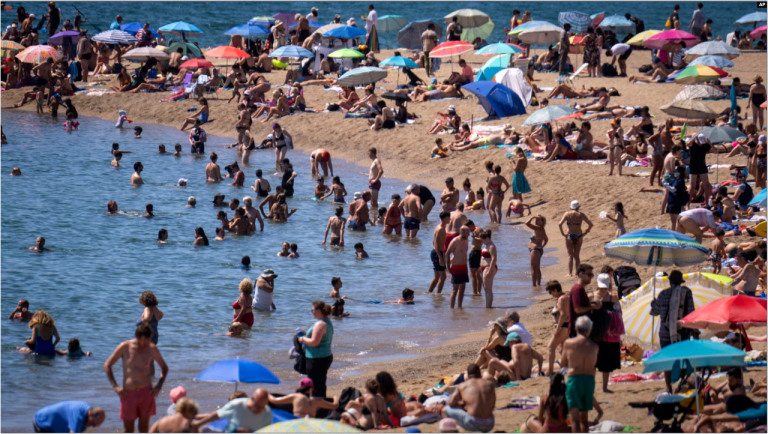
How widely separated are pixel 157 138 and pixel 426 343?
63.0 feet

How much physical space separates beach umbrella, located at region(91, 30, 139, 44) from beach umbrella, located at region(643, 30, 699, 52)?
18.4 m

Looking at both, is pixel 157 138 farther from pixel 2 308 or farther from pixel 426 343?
pixel 426 343

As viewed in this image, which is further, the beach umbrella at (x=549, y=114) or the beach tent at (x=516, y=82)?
the beach tent at (x=516, y=82)

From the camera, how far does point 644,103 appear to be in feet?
88.7

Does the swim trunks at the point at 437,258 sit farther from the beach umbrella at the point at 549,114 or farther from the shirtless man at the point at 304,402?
the beach umbrella at the point at 549,114

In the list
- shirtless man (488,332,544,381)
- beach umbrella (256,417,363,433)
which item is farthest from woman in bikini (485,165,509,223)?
beach umbrella (256,417,363,433)

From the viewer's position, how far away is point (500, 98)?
89.3 feet

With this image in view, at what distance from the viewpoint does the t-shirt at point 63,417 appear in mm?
9023

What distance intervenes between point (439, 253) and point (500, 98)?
40.3ft

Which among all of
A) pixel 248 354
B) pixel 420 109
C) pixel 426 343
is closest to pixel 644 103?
pixel 420 109

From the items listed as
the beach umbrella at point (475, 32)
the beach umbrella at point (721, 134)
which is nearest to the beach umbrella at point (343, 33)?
the beach umbrella at point (475, 32)

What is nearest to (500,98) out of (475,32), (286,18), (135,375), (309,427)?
(475,32)

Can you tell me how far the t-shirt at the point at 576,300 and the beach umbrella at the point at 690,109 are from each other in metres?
13.4

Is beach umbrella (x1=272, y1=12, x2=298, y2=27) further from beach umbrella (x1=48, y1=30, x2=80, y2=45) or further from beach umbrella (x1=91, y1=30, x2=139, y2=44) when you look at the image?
beach umbrella (x1=48, y1=30, x2=80, y2=45)
